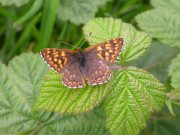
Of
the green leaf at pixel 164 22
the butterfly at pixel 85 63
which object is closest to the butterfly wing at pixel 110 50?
the butterfly at pixel 85 63

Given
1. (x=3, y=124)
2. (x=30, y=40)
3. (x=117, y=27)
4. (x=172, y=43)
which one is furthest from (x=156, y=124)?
(x=30, y=40)

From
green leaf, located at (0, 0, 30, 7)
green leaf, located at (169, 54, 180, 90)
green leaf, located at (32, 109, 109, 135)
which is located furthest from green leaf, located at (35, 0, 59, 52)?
green leaf, located at (169, 54, 180, 90)

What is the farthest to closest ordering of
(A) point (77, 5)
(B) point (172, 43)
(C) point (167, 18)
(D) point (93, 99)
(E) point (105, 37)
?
1. (A) point (77, 5)
2. (C) point (167, 18)
3. (B) point (172, 43)
4. (E) point (105, 37)
5. (D) point (93, 99)

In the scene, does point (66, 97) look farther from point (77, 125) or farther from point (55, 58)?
point (77, 125)

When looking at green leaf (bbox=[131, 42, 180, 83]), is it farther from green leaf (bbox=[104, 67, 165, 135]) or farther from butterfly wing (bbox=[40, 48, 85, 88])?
butterfly wing (bbox=[40, 48, 85, 88])

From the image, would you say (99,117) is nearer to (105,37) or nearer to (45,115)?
(45,115)

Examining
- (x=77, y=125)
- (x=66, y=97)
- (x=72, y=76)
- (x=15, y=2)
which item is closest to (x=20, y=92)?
(x=77, y=125)

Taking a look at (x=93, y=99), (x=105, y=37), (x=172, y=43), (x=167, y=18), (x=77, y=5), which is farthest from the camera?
(x=77, y=5)

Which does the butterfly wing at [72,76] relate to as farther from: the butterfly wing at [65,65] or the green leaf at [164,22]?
the green leaf at [164,22]
